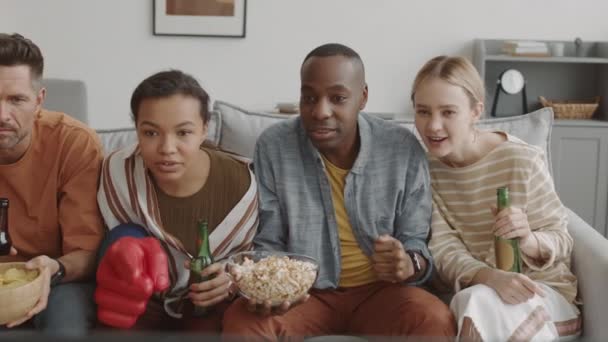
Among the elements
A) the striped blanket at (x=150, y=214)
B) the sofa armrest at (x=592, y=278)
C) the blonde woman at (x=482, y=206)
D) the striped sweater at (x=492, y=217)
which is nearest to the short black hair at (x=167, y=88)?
the striped blanket at (x=150, y=214)

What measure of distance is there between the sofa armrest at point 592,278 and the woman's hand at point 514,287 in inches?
6.0

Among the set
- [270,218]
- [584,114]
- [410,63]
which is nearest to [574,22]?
[584,114]

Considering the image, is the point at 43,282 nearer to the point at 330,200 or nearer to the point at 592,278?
the point at 330,200

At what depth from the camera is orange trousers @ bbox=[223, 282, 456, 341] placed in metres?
1.67

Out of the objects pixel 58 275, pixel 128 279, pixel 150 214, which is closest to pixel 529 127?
pixel 150 214

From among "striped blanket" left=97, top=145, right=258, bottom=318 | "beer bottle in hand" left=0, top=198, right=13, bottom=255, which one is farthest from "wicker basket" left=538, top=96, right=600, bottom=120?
"beer bottle in hand" left=0, top=198, right=13, bottom=255

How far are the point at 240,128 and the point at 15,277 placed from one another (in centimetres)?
83

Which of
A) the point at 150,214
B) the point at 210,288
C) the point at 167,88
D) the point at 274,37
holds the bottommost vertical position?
the point at 210,288

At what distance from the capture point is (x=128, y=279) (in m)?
1.58

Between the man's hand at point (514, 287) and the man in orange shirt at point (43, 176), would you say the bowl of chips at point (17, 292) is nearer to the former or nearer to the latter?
the man in orange shirt at point (43, 176)

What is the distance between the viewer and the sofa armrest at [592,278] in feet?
5.68

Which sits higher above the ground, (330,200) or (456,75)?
(456,75)

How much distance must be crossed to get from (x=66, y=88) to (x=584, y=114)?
8.78 ft

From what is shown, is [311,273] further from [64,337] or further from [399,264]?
[64,337]
